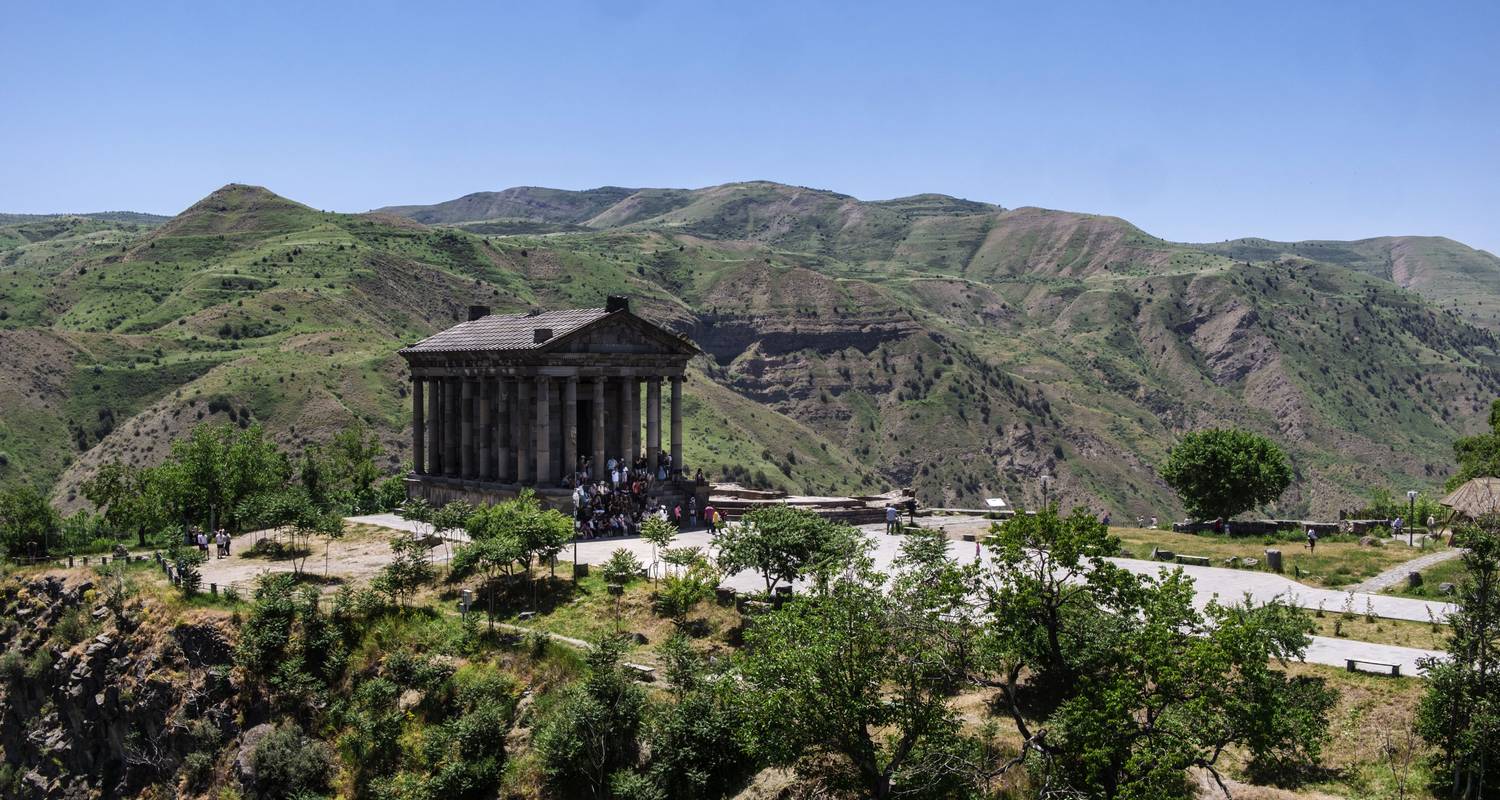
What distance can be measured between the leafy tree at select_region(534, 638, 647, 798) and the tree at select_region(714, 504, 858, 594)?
20.4 feet

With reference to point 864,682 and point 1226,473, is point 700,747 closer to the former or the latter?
point 864,682

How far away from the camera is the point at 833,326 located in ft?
616

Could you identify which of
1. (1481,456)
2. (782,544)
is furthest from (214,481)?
(1481,456)

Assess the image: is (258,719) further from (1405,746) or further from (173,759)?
(1405,746)

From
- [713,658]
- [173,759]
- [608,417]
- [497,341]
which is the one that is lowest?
[173,759]

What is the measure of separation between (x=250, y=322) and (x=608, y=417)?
90.7 m

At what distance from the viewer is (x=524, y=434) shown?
171 ft

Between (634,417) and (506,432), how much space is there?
20.4 feet

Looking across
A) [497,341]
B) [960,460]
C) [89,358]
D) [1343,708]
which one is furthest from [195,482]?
[960,460]

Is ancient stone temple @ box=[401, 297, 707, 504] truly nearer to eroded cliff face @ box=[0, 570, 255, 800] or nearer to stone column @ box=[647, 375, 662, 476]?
stone column @ box=[647, 375, 662, 476]

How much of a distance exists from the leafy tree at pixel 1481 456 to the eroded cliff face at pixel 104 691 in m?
63.9

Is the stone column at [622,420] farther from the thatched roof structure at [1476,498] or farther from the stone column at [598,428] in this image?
the thatched roof structure at [1476,498]

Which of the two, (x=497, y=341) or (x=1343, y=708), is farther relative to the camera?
(x=497, y=341)

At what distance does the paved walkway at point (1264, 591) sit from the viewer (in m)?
30.3
